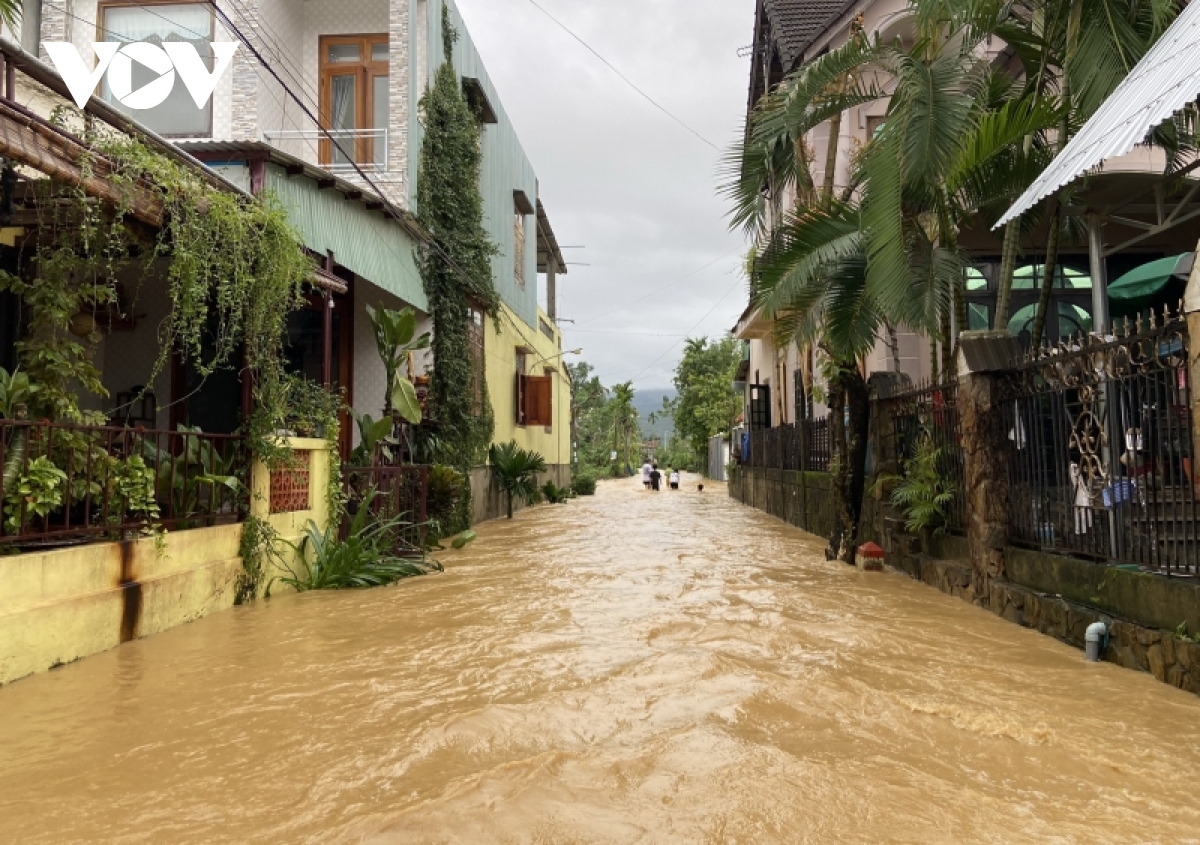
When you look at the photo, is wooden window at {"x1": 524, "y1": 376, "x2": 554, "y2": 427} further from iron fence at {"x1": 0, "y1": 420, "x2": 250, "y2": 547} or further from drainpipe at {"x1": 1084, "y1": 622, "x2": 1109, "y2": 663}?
drainpipe at {"x1": 1084, "y1": 622, "x2": 1109, "y2": 663}

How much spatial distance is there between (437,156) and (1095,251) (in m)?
9.22

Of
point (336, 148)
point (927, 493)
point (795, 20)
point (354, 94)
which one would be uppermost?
point (795, 20)

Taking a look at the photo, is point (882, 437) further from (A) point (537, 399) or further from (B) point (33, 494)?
(A) point (537, 399)

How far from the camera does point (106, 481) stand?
548 centimetres

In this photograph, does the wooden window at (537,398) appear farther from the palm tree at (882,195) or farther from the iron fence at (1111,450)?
the iron fence at (1111,450)

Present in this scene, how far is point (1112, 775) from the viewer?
129 inches

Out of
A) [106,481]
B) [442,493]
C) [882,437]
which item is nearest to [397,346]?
[442,493]

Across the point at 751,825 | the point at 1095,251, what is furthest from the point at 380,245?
the point at 751,825

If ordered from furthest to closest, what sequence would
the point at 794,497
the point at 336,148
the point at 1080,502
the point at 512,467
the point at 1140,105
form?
1. the point at 512,467
2. the point at 794,497
3. the point at 336,148
4. the point at 1080,502
5. the point at 1140,105

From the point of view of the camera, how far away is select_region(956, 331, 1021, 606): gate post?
6.58 metres

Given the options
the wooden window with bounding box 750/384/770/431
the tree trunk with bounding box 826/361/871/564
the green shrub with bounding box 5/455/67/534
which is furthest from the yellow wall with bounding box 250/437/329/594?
the wooden window with bounding box 750/384/770/431

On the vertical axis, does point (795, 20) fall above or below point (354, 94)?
above

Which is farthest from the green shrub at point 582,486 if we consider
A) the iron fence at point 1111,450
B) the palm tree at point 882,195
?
the iron fence at point 1111,450

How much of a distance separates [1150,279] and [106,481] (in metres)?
9.60
